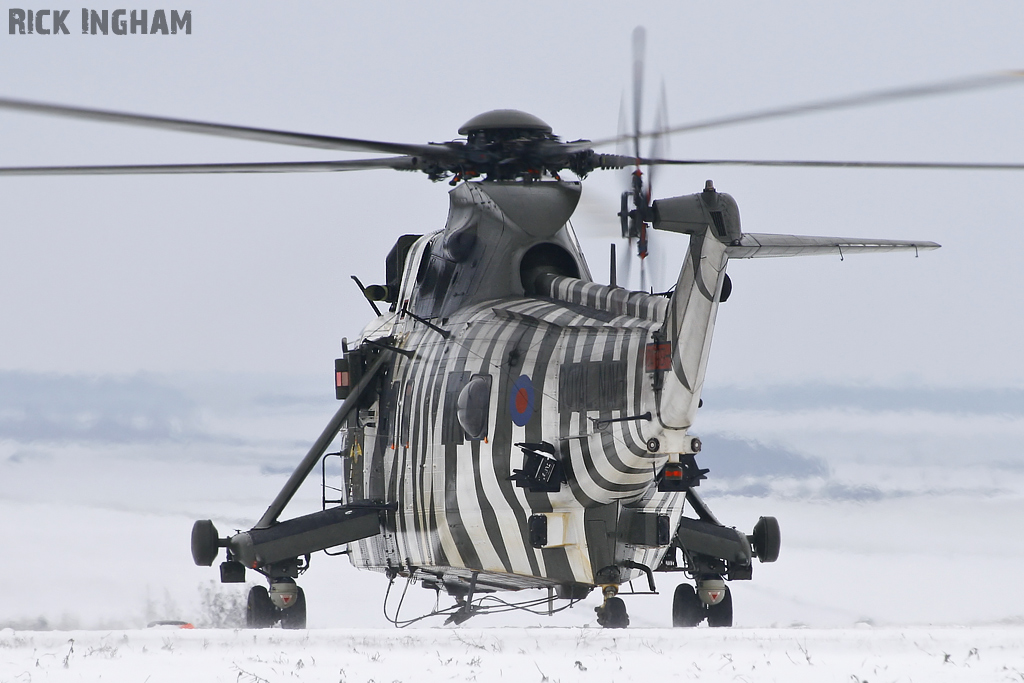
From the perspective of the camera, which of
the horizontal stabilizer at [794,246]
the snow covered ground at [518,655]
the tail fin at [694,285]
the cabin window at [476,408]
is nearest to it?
the snow covered ground at [518,655]

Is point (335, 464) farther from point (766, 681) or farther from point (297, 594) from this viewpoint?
point (766, 681)

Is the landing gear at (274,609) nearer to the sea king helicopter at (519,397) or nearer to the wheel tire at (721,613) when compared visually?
the sea king helicopter at (519,397)

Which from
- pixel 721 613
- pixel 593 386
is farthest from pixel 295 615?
pixel 593 386

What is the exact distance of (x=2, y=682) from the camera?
37.3 ft

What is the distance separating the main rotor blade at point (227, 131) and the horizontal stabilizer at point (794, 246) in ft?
15.6

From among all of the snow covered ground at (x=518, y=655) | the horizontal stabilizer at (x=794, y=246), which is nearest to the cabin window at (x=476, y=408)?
the snow covered ground at (x=518, y=655)

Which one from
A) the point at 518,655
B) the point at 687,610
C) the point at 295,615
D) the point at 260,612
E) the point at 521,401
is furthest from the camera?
the point at 295,615

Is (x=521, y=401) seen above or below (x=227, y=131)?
below

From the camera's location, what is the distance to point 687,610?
19.0m

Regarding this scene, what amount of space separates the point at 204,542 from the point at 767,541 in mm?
8175

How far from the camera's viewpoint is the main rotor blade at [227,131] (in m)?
11.7

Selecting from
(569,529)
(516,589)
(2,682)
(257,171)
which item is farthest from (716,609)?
(2,682)

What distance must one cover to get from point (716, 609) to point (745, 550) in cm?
93

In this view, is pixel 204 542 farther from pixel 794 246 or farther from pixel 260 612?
pixel 794 246
